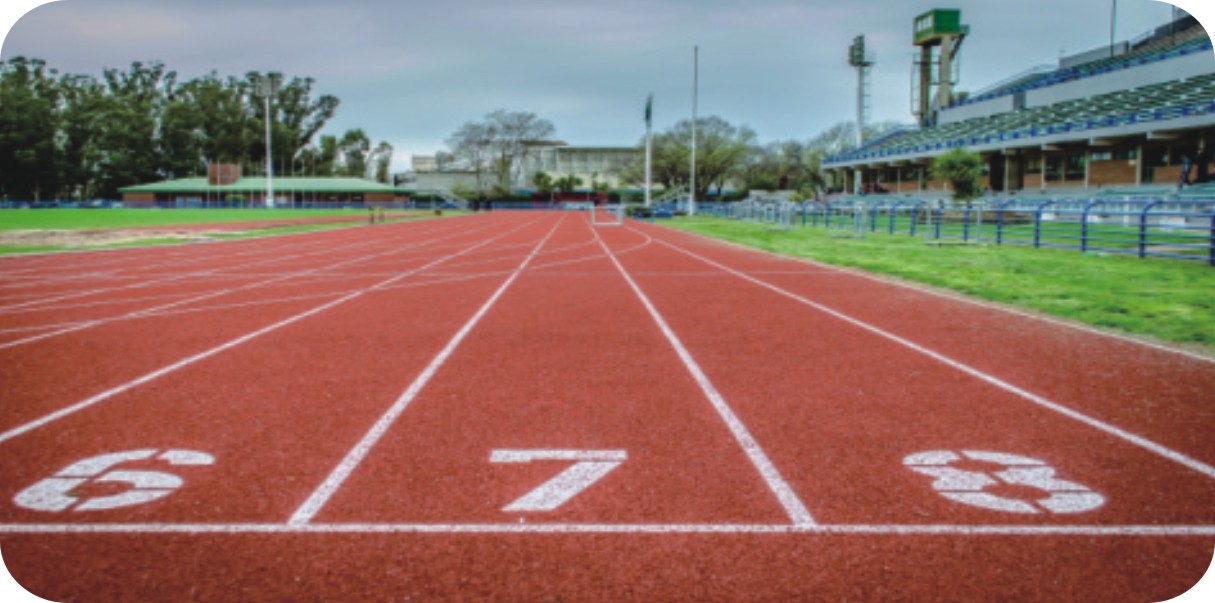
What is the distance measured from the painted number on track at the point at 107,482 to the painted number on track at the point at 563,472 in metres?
1.67

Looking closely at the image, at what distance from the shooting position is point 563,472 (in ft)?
14.5

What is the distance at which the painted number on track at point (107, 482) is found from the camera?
3.99 m

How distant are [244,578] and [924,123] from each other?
6811 cm

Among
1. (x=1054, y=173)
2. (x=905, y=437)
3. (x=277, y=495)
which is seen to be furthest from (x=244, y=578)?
(x=1054, y=173)

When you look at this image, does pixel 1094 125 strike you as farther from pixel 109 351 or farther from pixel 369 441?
pixel 369 441

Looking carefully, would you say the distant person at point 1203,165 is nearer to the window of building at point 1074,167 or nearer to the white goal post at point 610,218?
the window of building at point 1074,167

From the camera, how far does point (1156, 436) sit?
511 centimetres

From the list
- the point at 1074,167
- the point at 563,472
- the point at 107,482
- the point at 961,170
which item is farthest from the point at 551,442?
the point at 1074,167

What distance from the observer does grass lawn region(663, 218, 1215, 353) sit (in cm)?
963

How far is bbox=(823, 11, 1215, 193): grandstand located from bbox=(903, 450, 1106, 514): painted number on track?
30020 mm

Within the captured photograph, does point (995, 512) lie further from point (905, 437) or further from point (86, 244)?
point (86, 244)

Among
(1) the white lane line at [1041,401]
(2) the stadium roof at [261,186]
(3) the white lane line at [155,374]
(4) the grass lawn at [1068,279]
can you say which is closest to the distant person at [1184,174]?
(4) the grass lawn at [1068,279]

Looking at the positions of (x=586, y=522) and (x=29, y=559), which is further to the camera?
(x=586, y=522)

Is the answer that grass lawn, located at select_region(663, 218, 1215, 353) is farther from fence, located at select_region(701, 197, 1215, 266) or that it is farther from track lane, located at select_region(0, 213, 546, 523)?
track lane, located at select_region(0, 213, 546, 523)
